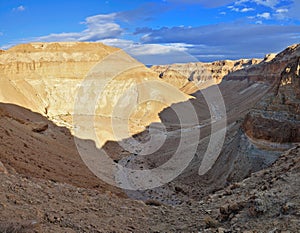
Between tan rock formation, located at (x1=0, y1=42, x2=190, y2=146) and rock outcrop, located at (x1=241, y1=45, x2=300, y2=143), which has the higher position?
tan rock formation, located at (x1=0, y1=42, x2=190, y2=146)

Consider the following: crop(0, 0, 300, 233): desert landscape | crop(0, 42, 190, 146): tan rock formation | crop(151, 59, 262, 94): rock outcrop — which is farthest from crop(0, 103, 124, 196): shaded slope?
crop(151, 59, 262, 94): rock outcrop

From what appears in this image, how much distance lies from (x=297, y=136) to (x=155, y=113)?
42.5 m

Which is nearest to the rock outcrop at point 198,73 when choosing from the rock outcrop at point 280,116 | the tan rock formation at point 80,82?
the tan rock formation at point 80,82

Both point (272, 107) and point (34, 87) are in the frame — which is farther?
point (34, 87)

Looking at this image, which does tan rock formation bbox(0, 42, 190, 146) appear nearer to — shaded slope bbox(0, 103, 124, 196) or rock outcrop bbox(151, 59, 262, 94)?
shaded slope bbox(0, 103, 124, 196)

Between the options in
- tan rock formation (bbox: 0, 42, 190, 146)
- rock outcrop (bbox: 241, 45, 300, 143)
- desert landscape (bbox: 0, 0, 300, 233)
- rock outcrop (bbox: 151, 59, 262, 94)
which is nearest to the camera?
desert landscape (bbox: 0, 0, 300, 233)

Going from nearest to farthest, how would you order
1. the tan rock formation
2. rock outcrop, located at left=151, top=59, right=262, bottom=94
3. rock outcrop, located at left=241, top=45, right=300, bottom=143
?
1. rock outcrop, located at left=241, top=45, right=300, bottom=143
2. the tan rock formation
3. rock outcrop, located at left=151, top=59, right=262, bottom=94

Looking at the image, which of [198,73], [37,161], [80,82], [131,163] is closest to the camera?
[37,161]

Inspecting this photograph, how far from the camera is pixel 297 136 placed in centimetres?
1722

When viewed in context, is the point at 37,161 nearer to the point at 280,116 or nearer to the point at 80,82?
the point at 280,116

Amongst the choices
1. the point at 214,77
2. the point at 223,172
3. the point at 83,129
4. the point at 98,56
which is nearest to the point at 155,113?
the point at 98,56

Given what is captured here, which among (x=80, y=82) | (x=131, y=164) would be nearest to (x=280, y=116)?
(x=131, y=164)

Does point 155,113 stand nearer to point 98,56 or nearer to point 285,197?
point 98,56

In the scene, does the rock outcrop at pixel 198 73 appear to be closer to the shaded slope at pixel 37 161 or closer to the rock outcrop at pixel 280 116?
the rock outcrop at pixel 280 116
